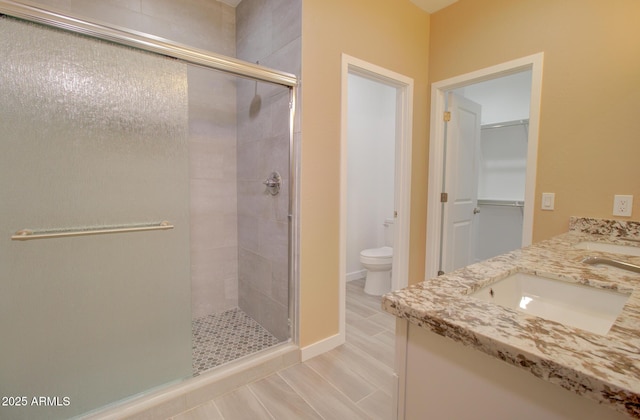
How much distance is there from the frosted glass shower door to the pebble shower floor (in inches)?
13.1

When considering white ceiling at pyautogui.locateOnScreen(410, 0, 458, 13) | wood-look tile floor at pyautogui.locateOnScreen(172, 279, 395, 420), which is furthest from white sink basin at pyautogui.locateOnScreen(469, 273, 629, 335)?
white ceiling at pyautogui.locateOnScreen(410, 0, 458, 13)

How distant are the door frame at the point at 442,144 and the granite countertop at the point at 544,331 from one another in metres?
1.26

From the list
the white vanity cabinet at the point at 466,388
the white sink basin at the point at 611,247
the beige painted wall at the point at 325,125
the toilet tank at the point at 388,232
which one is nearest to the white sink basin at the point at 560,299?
the white vanity cabinet at the point at 466,388

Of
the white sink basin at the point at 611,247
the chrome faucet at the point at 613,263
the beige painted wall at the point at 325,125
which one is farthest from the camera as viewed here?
the beige painted wall at the point at 325,125

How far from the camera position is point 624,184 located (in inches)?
66.1

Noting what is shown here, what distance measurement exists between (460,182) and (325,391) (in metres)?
2.15

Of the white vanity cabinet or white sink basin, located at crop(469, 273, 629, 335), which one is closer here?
the white vanity cabinet

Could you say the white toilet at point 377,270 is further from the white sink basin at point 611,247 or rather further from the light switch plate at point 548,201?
the white sink basin at point 611,247

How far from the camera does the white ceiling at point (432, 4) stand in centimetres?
237

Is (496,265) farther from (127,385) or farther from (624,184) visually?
(127,385)

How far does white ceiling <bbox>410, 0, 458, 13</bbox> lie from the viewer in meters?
2.37

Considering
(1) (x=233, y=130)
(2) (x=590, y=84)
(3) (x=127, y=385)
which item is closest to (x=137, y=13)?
(1) (x=233, y=130)

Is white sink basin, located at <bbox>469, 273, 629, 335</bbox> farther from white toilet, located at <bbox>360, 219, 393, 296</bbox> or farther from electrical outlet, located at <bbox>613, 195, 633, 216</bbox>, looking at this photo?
white toilet, located at <bbox>360, 219, 393, 296</bbox>

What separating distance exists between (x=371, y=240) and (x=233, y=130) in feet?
6.94
